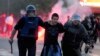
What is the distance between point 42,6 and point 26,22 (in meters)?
23.3

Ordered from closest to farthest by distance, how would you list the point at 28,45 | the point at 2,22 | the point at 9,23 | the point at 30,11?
the point at 30,11
the point at 28,45
the point at 2,22
the point at 9,23

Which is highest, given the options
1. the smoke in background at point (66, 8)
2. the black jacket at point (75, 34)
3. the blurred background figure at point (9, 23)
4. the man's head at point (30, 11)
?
the man's head at point (30, 11)

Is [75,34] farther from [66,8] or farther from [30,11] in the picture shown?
[66,8]

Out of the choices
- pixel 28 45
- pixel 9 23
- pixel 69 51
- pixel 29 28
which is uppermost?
pixel 29 28

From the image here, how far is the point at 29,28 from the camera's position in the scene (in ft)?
32.5

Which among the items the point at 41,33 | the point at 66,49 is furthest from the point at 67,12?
the point at 66,49

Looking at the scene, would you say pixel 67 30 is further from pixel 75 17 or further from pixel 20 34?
pixel 20 34

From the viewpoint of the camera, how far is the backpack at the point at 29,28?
9875mm

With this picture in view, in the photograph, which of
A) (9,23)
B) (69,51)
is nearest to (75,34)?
(69,51)

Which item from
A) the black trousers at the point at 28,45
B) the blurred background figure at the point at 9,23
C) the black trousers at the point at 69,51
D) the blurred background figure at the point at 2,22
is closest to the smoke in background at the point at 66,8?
the blurred background figure at the point at 9,23

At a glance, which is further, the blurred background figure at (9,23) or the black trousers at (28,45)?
the blurred background figure at (9,23)

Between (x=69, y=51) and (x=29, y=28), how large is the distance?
3.43ft

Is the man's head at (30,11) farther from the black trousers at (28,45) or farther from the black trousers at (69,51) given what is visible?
the black trousers at (69,51)

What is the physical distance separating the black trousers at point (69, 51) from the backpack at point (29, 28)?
31.1 inches
